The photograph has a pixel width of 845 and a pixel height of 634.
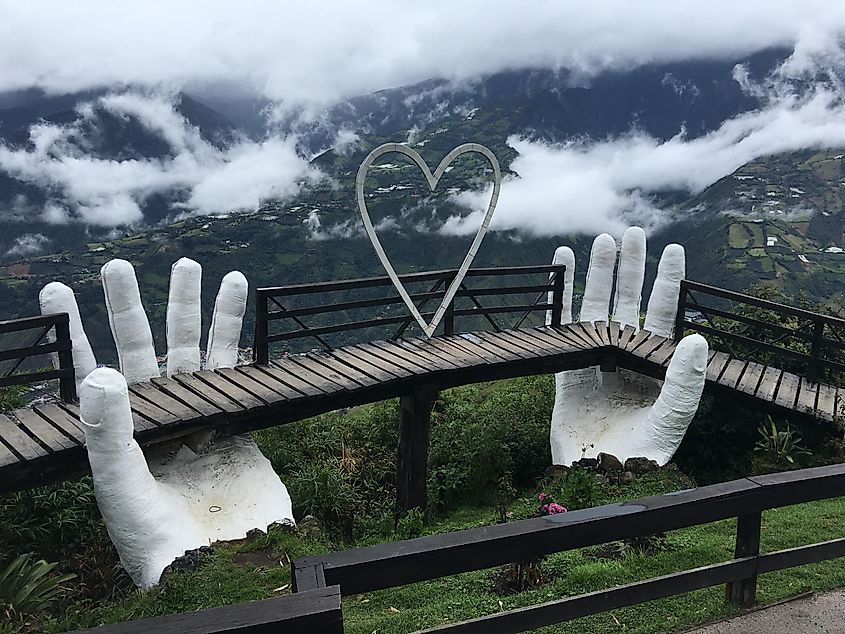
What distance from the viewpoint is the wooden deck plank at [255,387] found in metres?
8.20

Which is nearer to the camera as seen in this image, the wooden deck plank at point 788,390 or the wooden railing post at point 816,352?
the wooden deck plank at point 788,390

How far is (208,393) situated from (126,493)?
1.62 metres

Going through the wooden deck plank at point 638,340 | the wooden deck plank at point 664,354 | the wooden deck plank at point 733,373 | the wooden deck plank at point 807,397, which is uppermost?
the wooden deck plank at point 638,340

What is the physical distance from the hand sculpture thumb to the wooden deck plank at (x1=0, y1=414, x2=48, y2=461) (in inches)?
19.8

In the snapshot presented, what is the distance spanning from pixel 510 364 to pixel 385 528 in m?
2.74

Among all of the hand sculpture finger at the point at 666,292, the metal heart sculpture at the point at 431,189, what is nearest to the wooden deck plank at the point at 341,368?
the metal heart sculpture at the point at 431,189

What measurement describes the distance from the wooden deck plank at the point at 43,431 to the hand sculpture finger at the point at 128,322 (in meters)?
1.25

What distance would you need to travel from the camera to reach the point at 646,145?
188 meters

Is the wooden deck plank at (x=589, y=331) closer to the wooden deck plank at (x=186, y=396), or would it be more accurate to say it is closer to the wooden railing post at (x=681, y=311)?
the wooden railing post at (x=681, y=311)

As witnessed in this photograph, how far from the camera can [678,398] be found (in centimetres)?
932

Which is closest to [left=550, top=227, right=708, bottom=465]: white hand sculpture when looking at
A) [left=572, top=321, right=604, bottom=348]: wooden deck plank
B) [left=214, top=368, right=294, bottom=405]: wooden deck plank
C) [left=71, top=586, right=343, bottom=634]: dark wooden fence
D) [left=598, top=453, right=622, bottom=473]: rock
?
[left=572, top=321, right=604, bottom=348]: wooden deck plank

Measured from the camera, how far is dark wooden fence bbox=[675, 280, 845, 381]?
30.3 ft

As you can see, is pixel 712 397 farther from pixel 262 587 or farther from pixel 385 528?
pixel 262 587

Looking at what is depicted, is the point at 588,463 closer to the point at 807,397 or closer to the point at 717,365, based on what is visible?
the point at 717,365
